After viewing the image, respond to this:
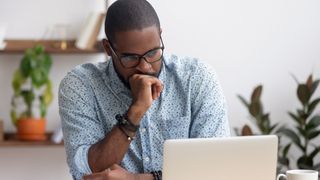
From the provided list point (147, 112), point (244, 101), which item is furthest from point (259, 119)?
point (147, 112)

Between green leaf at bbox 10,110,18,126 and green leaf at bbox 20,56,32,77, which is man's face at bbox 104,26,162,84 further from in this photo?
green leaf at bbox 10,110,18,126

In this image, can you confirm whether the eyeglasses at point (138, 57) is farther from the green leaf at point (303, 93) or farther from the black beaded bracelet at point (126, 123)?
the green leaf at point (303, 93)

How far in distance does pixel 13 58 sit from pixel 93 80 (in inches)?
76.3

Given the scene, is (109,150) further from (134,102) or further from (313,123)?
(313,123)

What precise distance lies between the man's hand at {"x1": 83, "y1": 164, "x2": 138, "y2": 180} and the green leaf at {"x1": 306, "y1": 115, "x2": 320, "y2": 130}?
190 centimetres

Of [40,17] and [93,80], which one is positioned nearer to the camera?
[93,80]

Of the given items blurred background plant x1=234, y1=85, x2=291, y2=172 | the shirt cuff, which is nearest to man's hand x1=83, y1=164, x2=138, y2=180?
the shirt cuff

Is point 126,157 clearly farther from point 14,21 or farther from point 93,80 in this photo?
point 14,21

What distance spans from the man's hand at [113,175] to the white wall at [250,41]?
202 centimetres

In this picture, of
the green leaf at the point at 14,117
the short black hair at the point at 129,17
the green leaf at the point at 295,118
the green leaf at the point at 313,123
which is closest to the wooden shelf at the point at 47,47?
the green leaf at the point at 14,117

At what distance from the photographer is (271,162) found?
66.1 inches

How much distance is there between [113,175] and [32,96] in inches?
81.0

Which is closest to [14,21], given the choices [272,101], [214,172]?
[272,101]

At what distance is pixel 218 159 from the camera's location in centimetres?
166
